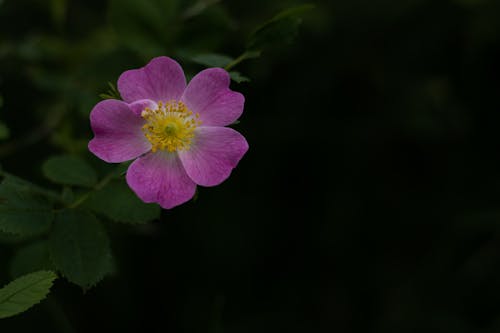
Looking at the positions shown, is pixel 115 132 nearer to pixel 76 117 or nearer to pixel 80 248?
pixel 80 248

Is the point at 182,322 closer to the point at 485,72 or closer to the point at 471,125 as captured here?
the point at 471,125

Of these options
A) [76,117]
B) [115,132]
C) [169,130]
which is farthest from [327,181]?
[115,132]

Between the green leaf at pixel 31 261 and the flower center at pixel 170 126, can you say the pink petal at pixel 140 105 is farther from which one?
the green leaf at pixel 31 261

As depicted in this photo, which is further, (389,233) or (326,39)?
(389,233)

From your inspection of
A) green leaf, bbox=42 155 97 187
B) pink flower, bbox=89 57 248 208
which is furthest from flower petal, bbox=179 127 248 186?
green leaf, bbox=42 155 97 187

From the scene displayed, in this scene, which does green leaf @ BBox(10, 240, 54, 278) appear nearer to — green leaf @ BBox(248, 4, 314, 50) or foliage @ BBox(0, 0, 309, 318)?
foliage @ BBox(0, 0, 309, 318)

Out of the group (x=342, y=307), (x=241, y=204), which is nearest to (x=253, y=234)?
(x=241, y=204)
